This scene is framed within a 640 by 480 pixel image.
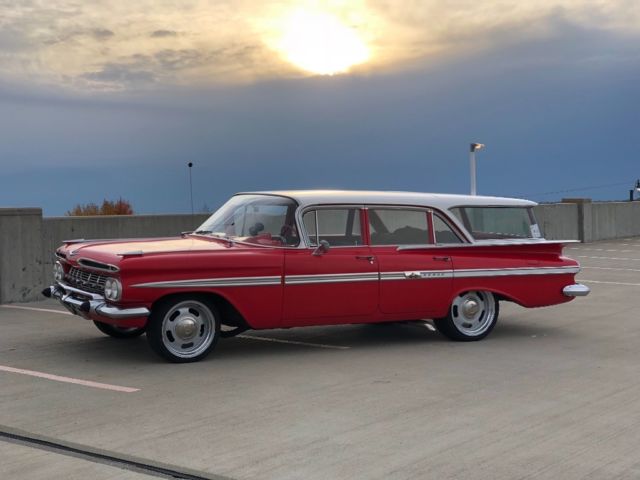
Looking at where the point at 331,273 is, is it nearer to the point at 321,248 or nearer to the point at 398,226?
the point at 321,248

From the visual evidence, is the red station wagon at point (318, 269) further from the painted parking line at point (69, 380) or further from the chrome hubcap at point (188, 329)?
the painted parking line at point (69, 380)

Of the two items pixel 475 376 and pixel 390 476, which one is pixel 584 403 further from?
pixel 390 476

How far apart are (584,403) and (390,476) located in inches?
90.7

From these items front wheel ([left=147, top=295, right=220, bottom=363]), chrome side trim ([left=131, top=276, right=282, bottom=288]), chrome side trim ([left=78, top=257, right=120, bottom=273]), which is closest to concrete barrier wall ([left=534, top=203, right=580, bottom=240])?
chrome side trim ([left=131, top=276, right=282, bottom=288])

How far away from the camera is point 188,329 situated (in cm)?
794

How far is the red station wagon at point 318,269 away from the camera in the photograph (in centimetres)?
784

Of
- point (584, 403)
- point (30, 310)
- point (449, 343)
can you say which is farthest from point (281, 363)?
point (30, 310)

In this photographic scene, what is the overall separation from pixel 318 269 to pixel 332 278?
17 centimetres

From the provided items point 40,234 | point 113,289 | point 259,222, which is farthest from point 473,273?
point 40,234

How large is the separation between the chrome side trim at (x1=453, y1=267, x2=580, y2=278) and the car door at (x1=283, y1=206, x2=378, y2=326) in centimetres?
108

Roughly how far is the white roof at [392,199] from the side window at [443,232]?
141 millimetres

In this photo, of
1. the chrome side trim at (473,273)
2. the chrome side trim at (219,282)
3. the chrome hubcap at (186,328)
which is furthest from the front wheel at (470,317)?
the chrome hubcap at (186,328)

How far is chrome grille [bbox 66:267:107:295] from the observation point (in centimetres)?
794

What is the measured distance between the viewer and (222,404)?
6.45 m
